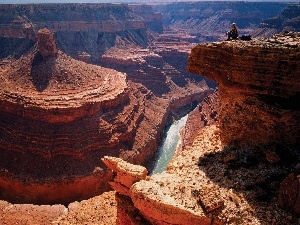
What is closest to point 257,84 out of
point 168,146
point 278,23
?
point 168,146

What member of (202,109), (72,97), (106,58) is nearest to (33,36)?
(106,58)

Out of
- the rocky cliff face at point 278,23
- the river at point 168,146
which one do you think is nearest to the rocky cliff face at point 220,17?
the rocky cliff face at point 278,23

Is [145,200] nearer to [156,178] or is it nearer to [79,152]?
[156,178]

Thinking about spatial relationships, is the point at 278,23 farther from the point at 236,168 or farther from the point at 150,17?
the point at 236,168

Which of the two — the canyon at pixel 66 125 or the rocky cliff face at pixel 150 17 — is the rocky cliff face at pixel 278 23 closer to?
the rocky cliff face at pixel 150 17

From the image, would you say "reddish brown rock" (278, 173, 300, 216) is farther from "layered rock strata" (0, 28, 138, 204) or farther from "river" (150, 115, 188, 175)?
"river" (150, 115, 188, 175)

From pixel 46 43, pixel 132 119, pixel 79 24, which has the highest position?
pixel 79 24
